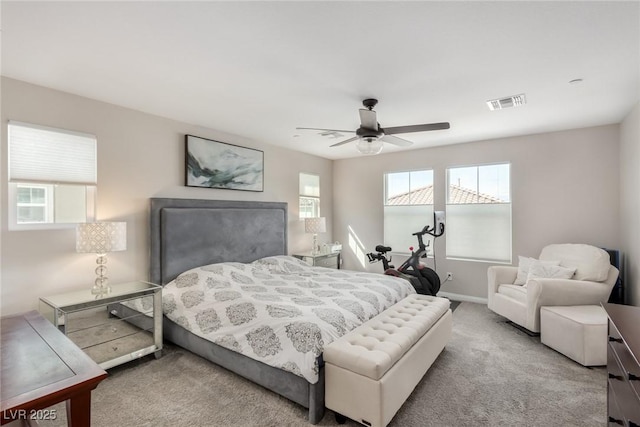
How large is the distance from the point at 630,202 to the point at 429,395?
3.36m

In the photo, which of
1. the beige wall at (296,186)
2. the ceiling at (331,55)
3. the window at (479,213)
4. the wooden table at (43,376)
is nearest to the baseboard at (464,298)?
the beige wall at (296,186)

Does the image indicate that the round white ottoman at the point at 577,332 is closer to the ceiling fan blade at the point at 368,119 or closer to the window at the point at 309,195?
the ceiling fan blade at the point at 368,119

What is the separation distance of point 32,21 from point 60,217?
1780 mm

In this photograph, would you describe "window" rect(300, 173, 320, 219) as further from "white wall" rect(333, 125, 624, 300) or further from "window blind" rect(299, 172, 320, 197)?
"white wall" rect(333, 125, 624, 300)

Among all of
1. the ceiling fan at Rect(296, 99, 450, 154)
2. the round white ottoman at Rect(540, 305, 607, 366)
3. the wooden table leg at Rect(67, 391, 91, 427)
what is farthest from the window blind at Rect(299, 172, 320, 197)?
the wooden table leg at Rect(67, 391, 91, 427)

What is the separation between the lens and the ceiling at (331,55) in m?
1.77

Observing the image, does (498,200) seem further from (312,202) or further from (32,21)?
(32,21)

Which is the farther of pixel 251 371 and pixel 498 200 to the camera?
pixel 498 200

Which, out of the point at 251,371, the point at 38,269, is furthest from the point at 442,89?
the point at 38,269

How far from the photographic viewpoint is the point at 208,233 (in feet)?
12.8

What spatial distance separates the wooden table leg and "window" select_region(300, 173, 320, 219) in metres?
4.67

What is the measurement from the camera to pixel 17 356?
132 cm

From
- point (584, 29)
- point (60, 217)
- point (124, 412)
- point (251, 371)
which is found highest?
point (584, 29)

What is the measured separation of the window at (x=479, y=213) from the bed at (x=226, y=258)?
1988 millimetres
